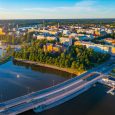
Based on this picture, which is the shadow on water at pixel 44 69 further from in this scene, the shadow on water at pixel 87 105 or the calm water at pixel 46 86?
the shadow on water at pixel 87 105

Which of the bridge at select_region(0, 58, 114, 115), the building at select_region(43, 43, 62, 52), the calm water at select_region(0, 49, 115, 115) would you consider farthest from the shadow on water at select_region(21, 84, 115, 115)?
the building at select_region(43, 43, 62, 52)

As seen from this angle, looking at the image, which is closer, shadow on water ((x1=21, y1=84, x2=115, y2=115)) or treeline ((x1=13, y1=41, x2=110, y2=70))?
shadow on water ((x1=21, y1=84, x2=115, y2=115))

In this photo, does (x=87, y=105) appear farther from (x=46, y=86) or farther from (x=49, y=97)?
(x=46, y=86)

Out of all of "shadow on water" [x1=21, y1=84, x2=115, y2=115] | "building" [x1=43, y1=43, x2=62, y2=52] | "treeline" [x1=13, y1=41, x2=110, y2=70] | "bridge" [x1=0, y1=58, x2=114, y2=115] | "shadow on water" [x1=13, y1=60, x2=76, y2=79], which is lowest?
"shadow on water" [x1=21, y1=84, x2=115, y2=115]

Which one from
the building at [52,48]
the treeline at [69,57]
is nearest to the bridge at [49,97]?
the treeline at [69,57]

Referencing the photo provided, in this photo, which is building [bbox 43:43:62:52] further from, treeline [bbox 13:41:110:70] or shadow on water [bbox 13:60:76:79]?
shadow on water [bbox 13:60:76:79]

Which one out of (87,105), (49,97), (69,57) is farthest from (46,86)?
(69,57)
